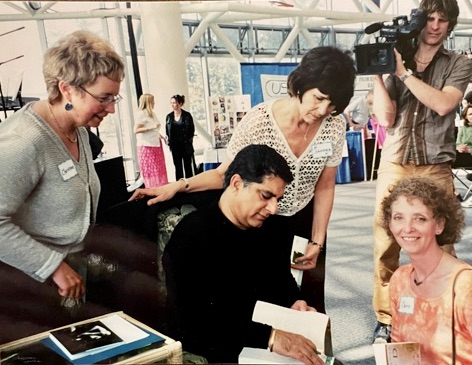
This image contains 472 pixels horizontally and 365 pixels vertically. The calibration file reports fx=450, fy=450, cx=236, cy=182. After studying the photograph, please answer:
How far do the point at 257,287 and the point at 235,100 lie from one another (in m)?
0.53

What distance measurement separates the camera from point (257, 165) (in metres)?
1.23

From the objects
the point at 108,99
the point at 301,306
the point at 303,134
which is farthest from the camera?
the point at 301,306

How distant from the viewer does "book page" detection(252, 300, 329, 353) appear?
50.9 inches

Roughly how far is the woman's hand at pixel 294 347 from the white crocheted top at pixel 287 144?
1.14ft

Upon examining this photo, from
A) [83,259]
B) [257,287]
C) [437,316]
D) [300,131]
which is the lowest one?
[437,316]

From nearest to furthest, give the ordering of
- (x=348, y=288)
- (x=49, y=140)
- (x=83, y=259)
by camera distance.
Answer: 1. (x=49, y=140)
2. (x=83, y=259)
3. (x=348, y=288)

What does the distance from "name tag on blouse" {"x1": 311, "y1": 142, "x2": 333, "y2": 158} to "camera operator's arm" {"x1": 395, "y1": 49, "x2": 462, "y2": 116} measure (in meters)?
0.29

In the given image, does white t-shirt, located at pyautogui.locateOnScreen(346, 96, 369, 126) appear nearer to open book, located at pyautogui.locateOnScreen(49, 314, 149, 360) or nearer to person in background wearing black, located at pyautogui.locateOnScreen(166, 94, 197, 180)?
person in background wearing black, located at pyautogui.locateOnScreen(166, 94, 197, 180)

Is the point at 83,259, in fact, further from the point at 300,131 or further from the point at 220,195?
the point at 300,131

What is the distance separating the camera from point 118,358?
47.6 inches

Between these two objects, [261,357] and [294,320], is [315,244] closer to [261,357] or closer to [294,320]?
[294,320]

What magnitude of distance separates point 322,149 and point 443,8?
52 centimetres

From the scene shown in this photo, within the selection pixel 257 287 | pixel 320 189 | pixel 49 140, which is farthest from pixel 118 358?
pixel 320 189

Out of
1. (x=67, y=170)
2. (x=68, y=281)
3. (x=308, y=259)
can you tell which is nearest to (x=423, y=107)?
(x=308, y=259)
